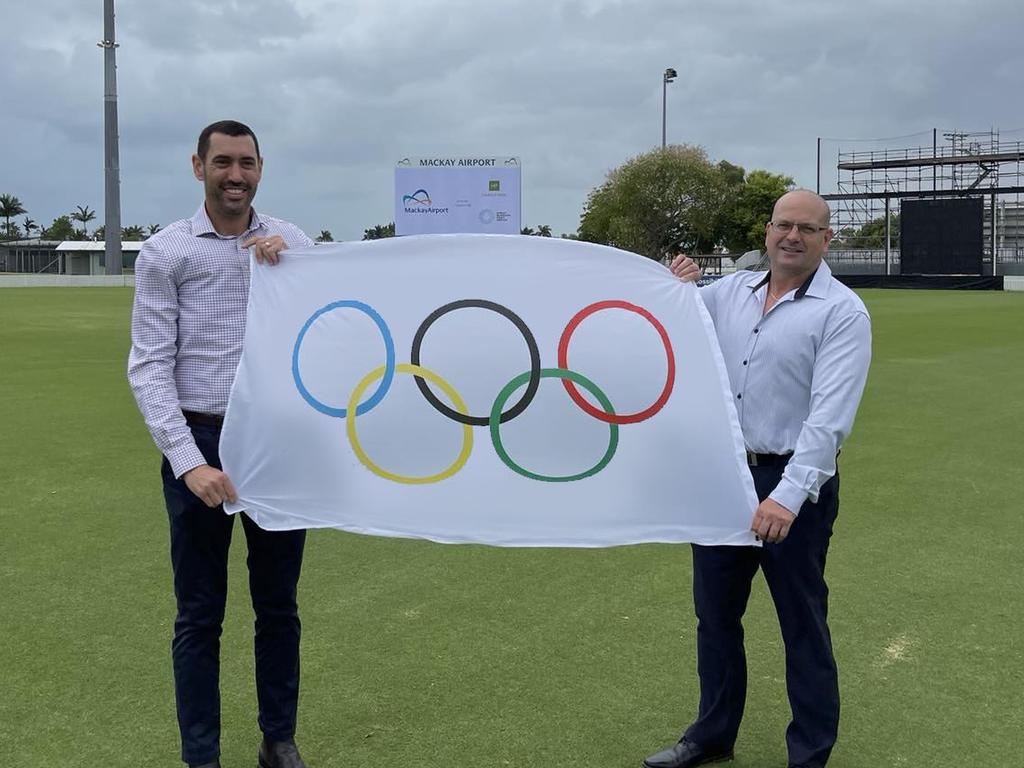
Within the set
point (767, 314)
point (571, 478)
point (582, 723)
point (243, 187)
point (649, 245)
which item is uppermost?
point (649, 245)

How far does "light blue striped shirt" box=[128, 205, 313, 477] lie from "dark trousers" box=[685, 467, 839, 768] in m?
1.68

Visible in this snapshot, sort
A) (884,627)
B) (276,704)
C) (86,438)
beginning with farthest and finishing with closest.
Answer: (86,438), (884,627), (276,704)

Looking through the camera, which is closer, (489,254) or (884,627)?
(489,254)

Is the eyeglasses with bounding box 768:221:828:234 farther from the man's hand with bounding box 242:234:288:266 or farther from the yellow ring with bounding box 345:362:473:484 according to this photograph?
the man's hand with bounding box 242:234:288:266

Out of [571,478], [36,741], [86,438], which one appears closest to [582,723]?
[571,478]

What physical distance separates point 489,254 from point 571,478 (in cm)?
80

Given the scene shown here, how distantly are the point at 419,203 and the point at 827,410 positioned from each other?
48.1ft

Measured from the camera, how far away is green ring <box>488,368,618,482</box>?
3268mm

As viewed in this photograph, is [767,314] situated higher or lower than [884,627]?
higher

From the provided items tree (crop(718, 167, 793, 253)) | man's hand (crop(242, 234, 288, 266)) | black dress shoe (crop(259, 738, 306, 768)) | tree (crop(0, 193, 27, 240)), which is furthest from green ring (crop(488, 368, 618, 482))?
tree (crop(0, 193, 27, 240))

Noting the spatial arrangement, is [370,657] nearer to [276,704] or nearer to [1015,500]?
[276,704]

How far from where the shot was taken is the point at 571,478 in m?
3.27

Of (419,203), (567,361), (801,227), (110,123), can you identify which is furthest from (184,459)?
(110,123)

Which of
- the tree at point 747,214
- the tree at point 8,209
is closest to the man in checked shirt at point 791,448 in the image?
the tree at point 747,214
